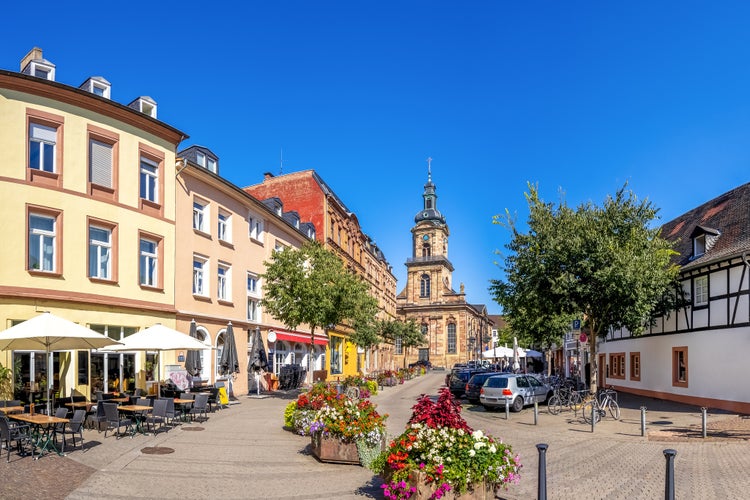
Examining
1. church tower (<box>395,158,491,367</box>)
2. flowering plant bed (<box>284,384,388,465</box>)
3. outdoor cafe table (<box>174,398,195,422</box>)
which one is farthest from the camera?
church tower (<box>395,158,491,367</box>)

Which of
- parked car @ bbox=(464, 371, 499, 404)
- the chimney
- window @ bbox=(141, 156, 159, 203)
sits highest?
the chimney

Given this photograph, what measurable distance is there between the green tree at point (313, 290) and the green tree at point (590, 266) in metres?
6.47

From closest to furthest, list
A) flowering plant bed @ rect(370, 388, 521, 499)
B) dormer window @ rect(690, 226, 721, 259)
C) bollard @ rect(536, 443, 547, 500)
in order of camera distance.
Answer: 1. bollard @ rect(536, 443, 547, 500)
2. flowering plant bed @ rect(370, 388, 521, 499)
3. dormer window @ rect(690, 226, 721, 259)

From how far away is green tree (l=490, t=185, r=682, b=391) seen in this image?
20.8 m

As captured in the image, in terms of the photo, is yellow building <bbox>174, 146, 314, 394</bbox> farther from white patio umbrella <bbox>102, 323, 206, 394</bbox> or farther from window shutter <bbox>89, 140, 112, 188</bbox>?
white patio umbrella <bbox>102, 323, 206, 394</bbox>

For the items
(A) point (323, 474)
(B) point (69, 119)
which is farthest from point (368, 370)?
(A) point (323, 474)

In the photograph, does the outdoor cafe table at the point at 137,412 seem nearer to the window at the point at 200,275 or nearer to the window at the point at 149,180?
the window at the point at 149,180

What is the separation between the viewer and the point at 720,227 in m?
23.6

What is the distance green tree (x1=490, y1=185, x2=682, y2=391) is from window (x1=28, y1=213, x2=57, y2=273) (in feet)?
51.9

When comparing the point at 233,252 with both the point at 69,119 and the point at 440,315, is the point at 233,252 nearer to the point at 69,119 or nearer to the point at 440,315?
the point at 69,119

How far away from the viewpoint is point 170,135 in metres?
23.2

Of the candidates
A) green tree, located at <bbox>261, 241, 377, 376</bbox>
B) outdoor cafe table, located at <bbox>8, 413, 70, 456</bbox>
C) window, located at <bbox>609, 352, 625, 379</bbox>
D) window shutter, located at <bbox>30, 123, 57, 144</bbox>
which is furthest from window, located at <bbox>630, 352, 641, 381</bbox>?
window shutter, located at <bbox>30, 123, 57, 144</bbox>

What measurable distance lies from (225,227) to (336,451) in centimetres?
1879

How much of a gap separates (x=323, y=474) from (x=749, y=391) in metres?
16.5
